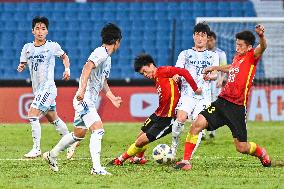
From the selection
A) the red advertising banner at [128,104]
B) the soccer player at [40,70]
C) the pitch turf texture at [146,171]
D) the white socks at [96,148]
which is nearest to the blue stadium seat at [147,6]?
the red advertising banner at [128,104]

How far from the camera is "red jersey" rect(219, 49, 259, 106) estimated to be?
11.3m

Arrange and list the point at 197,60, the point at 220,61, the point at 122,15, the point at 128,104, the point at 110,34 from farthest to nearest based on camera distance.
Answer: the point at 122,15 < the point at 128,104 < the point at 220,61 < the point at 197,60 < the point at 110,34

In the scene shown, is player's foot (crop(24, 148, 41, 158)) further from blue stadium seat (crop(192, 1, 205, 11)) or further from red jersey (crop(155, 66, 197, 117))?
blue stadium seat (crop(192, 1, 205, 11))

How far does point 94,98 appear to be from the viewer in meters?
11.0

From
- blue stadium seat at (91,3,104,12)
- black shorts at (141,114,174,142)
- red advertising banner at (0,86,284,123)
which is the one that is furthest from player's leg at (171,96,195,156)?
blue stadium seat at (91,3,104,12)

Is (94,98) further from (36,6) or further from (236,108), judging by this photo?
(36,6)

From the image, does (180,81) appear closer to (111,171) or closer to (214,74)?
(214,74)

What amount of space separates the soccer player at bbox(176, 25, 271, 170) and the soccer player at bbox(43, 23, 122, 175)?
1.19m

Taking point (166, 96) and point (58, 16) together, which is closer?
point (166, 96)

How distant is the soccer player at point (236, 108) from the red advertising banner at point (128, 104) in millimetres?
10762

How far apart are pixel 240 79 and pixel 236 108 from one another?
1.26ft

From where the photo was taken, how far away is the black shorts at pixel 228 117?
11.2 m

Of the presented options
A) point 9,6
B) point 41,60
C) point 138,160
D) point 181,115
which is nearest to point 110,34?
point 138,160

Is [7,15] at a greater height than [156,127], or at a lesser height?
greater
